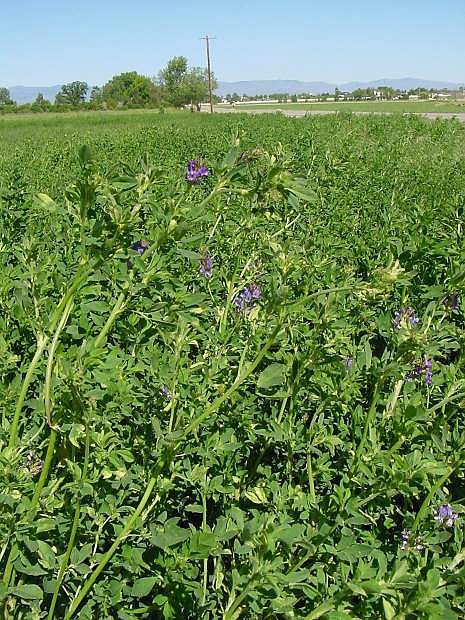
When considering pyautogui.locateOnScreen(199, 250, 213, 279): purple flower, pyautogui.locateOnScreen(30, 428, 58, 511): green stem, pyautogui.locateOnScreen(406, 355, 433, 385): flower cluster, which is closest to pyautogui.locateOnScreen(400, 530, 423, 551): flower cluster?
pyautogui.locateOnScreen(406, 355, 433, 385): flower cluster

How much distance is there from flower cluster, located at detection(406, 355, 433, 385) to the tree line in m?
61.2

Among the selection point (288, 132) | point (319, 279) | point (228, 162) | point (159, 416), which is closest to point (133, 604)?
point (159, 416)

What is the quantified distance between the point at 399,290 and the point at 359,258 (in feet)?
2.94

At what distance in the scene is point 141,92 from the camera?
3541 inches

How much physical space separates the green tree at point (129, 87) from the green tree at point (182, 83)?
84.1 inches


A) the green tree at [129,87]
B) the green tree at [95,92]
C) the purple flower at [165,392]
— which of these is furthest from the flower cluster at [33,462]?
the green tree at [95,92]

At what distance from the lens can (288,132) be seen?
17.6m

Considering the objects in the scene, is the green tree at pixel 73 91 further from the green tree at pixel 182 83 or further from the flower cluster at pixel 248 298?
the flower cluster at pixel 248 298

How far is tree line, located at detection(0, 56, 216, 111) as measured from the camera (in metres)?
70.0

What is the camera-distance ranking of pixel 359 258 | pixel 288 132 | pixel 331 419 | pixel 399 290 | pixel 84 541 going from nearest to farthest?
pixel 84 541 < pixel 331 419 < pixel 399 290 < pixel 359 258 < pixel 288 132

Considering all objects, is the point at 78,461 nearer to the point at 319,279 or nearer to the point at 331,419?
the point at 331,419

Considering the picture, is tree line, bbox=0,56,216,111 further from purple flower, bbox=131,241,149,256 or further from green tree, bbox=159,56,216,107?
purple flower, bbox=131,241,149,256

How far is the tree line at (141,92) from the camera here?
2755 inches

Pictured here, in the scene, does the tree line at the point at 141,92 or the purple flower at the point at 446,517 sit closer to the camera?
the purple flower at the point at 446,517
